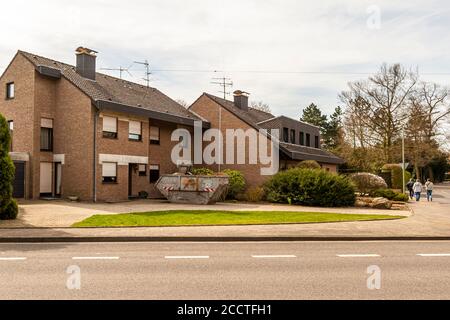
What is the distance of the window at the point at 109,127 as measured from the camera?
83.7ft

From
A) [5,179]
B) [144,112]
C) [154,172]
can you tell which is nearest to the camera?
[5,179]

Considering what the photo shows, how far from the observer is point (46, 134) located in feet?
85.5

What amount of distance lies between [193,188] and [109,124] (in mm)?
6112

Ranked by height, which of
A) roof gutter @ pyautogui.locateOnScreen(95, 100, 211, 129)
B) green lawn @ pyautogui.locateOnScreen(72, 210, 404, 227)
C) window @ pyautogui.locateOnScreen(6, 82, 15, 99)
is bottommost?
green lawn @ pyautogui.locateOnScreen(72, 210, 404, 227)

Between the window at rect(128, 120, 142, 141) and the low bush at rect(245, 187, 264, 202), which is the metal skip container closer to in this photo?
the low bush at rect(245, 187, 264, 202)

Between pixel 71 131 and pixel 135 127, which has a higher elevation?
pixel 135 127

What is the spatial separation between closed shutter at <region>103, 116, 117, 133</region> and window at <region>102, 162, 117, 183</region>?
193cm

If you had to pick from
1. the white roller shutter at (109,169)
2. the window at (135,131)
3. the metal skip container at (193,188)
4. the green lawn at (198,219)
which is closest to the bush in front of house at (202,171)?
the metal skip container at (193,188)

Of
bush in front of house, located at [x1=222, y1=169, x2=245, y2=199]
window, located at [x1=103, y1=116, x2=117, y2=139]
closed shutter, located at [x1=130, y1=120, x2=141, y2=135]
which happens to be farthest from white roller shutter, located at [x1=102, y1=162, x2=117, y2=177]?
bush in front of house, located at [x1=222, y1=169, x2=245, y2=199]

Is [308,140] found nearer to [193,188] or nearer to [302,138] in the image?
[302,138]

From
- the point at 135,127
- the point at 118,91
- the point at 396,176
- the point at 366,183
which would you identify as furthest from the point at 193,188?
the point at 396,176

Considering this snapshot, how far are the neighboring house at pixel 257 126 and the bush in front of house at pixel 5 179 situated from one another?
17175 millimetres

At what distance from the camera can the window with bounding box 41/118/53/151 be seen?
2583 centimetres

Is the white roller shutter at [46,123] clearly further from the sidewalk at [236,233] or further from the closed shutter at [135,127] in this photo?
the sidewalk at [236,233]
